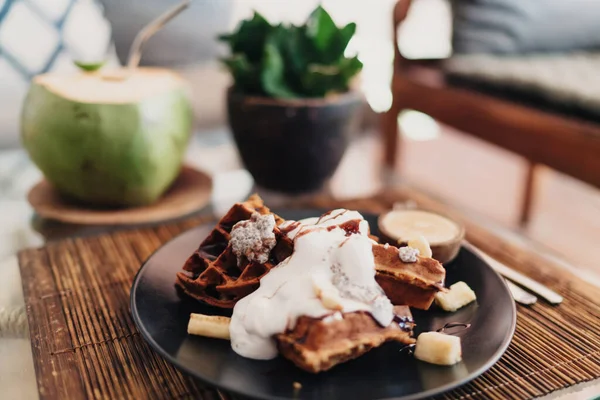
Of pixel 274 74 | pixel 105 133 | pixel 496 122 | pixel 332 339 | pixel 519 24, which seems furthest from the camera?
pixel 519 24

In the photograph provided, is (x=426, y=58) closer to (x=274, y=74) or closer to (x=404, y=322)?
(x=274, y=74)

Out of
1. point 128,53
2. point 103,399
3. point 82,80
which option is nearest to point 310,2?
point 128,53

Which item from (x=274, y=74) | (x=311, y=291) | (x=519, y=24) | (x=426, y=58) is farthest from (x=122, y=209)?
(x=519, y=24)

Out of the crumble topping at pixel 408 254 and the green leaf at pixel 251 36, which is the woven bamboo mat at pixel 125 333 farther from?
the green leaf at pixel 251 36

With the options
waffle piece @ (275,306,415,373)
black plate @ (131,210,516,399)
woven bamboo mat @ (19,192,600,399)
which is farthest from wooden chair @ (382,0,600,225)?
waffle piece @ (275,306,415,373)

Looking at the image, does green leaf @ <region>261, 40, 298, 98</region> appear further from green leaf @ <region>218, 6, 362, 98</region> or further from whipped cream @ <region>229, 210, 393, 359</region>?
whipped cream @ <region>229, 210, 393, 359</region>
